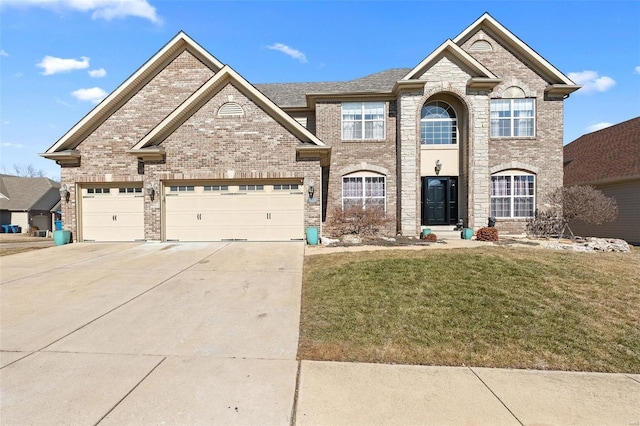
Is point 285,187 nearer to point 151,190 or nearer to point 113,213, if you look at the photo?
point 151,190

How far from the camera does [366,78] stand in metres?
17.3

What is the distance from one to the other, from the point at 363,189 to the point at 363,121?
3.32 meters

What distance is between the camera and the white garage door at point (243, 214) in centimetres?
1295

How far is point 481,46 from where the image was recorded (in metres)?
15.9

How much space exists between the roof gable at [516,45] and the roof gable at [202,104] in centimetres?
954

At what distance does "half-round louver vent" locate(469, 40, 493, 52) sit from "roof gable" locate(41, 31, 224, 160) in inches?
479

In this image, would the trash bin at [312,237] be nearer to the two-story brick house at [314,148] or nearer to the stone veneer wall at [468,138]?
the two-story brick house at [314,148]

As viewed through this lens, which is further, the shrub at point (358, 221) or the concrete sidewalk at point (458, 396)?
the shrub at point (358, 221)

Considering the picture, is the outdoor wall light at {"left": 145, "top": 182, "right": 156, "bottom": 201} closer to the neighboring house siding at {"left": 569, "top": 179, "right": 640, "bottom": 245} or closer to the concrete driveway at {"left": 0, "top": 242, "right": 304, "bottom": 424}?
the concrete driveway at {"left": 0, "top": 242, "right": 304, "bottom": 424}

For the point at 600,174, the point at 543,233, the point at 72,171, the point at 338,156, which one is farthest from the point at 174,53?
the point at 600,174

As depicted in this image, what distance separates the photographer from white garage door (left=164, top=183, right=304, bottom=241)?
13.0m

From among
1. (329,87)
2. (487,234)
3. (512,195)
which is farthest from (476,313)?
(329,87)

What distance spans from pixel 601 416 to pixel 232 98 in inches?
526

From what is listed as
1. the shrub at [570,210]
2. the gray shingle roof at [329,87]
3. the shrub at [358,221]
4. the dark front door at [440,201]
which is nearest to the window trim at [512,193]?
the shrub at [570,210]
